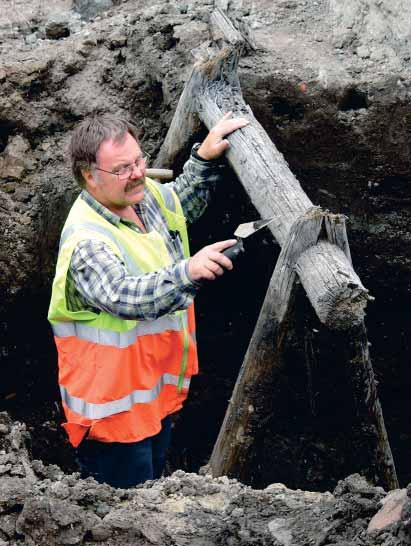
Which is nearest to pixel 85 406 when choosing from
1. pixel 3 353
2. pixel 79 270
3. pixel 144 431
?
pixel 144 431

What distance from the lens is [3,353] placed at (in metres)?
5.97

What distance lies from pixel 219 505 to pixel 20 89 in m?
3.13

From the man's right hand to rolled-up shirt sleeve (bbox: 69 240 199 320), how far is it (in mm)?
38

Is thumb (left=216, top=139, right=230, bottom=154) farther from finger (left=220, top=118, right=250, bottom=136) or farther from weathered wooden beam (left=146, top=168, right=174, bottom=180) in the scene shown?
weathered wooden beam (left=146, top=168, right=174, bottom=180)

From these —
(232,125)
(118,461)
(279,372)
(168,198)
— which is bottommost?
(118,461)

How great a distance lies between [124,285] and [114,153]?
0.66 meters

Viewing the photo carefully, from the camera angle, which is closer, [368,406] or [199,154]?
[368,406]

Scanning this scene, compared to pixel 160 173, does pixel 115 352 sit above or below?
below

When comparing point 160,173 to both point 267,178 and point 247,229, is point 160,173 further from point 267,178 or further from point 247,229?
point 247,229

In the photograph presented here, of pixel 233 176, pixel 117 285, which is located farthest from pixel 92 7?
pixel 117 285

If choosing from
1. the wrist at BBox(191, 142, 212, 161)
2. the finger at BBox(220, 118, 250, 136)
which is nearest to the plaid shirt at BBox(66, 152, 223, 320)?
the wrist at BBox(191, 142, 212, 161)

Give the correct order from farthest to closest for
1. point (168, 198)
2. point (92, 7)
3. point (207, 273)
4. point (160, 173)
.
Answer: point (92, 7) → point (160, 173) → point (168, 198) → point (207, 273)

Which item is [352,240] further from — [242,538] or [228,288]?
[242,538]

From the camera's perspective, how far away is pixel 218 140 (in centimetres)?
465
